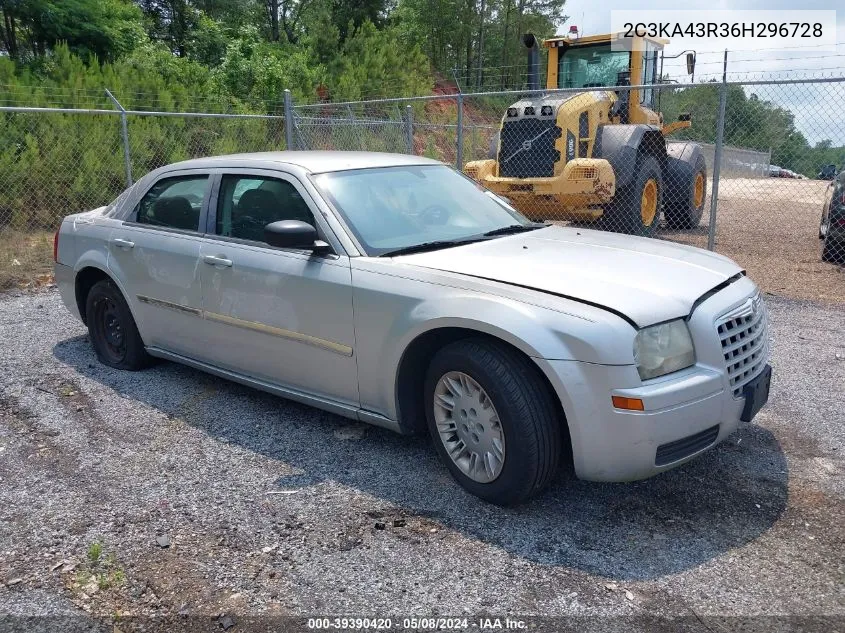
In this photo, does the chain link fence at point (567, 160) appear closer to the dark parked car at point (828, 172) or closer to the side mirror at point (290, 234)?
the dark parked car at point (828, 172)

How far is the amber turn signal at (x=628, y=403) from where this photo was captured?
9.50 ft

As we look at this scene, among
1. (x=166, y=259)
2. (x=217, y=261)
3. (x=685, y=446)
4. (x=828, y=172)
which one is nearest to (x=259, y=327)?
(x=217, y=261)

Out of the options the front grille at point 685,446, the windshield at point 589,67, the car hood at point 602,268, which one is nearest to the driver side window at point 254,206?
the car hood at point 602,268

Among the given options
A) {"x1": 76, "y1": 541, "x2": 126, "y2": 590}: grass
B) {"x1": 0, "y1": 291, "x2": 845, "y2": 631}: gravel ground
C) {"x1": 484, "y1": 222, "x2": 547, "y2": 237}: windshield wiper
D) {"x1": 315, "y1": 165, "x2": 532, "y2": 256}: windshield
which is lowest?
{"x1": 76, "y1": 541, "x2": 126, "y2": 590}: grass

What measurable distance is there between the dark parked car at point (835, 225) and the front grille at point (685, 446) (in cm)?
668

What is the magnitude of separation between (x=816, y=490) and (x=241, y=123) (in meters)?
13.2

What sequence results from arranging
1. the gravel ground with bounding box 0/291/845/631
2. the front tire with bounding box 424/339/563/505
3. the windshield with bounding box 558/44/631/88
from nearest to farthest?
the gravel ground with bounding box 0/291/845/631 < the front tire with bounding box 424/339/563/505 < the windshield with bounding box 558/44/631/88

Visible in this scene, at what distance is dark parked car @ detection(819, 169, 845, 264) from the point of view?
8.55 meters

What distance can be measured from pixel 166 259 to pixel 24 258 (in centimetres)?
641

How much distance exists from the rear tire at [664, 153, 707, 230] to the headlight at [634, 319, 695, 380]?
9546mm

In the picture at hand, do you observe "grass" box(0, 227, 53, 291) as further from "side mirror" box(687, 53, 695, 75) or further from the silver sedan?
"side mirror" box(687, 53, 695, 75)

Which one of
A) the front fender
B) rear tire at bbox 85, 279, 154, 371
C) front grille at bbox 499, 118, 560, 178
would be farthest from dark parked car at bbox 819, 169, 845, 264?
rear tire at bbox 85, 279, 154, 371

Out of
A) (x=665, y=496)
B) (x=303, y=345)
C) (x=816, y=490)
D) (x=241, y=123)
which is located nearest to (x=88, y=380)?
(x=303, y=345)

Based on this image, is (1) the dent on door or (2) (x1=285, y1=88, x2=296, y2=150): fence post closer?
(1) the dent on door
